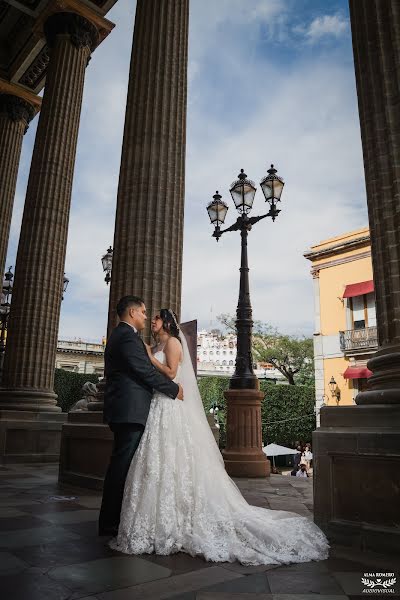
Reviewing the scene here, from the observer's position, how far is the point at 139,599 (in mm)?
2369

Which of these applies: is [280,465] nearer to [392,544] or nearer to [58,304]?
[58,304]

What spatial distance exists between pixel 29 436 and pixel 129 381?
7443 millimetres

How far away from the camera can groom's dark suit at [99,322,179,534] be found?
Result: 3660mm

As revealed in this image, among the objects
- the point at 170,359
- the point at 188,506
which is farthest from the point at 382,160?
the point at 188,506

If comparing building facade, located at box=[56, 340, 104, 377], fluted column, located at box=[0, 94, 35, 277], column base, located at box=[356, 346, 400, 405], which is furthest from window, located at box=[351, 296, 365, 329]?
building facade, located at box=[56, 340, 104, 377]

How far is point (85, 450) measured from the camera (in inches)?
262

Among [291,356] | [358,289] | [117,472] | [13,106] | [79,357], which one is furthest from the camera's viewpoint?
[79,357]

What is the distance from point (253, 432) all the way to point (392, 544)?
6305 millimetres

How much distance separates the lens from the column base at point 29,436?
9.84 m

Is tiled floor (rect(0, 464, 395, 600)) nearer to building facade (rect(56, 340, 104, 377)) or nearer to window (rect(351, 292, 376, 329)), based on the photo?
window (rect(351, 292, 376, 329))

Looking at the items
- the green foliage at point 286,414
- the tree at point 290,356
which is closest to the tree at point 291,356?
the tree at point 290,356

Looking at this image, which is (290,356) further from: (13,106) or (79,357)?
(13,106)

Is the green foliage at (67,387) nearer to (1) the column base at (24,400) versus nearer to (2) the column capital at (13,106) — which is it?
(2) the column capital at (13,106)

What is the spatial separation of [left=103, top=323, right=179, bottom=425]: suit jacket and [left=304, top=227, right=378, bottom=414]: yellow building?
82.3 ft
